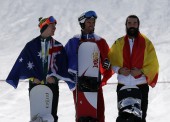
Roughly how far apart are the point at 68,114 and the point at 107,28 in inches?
280

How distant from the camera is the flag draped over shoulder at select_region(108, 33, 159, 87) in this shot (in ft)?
18.9

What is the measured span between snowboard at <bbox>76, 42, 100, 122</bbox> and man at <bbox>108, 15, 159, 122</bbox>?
12.9 inches

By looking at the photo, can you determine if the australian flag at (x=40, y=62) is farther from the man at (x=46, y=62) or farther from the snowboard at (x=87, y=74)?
the snowboard at (x=87, y=74)

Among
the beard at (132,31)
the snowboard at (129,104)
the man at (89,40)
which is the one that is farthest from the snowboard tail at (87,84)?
the beard at (132,31)

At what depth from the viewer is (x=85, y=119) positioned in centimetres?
586

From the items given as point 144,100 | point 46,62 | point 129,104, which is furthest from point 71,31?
point 129,104

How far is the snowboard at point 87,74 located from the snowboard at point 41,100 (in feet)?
1.45

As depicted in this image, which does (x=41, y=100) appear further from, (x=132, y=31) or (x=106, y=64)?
(x=132, y=31)

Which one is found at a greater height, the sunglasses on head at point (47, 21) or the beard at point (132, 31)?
the sunglasses on head at point (47, 21)

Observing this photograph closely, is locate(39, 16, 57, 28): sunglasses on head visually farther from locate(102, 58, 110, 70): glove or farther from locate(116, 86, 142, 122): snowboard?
locate(116, 86, 142, 122): snowboard

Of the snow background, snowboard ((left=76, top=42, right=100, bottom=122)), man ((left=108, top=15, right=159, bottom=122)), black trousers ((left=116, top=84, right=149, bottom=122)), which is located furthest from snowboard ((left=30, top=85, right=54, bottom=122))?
the snow background

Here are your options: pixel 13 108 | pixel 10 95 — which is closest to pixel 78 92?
pixel 13 108

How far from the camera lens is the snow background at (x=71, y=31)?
8.19 metres

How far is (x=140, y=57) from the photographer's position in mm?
5770
